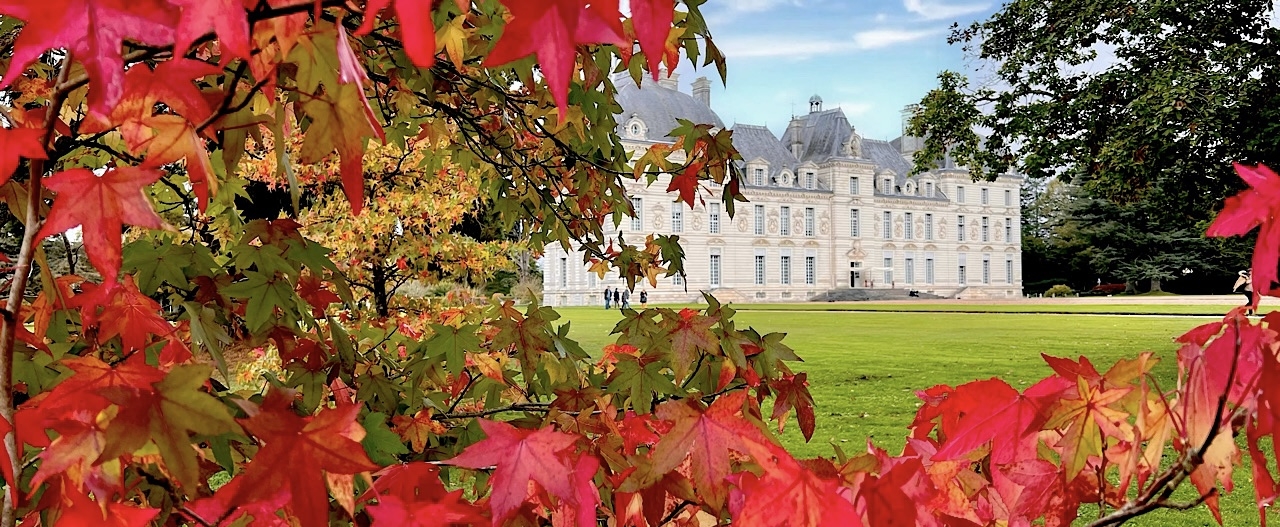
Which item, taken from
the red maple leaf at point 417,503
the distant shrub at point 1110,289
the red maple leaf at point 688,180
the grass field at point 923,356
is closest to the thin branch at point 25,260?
the red maple leaf at point 417,503

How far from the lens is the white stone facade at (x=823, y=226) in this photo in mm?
33406

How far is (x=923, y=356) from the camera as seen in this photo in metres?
9.53

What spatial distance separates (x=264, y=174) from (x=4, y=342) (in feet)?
12.8

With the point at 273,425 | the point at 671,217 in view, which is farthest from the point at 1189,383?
the point at 671,217

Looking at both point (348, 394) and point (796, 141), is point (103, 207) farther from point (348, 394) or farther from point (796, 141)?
point (796, 141)

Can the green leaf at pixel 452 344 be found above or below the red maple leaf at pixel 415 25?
below

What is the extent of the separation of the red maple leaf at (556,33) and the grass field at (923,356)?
379 centimetres

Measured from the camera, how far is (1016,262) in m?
39.5

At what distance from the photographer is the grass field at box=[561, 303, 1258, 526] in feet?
16.1

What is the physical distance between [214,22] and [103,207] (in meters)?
0.19

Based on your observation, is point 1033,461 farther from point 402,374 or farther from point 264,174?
point 264,174

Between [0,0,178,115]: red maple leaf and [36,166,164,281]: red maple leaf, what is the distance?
106 mm

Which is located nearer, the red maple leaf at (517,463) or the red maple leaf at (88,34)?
the red maple leaf at (88,34)

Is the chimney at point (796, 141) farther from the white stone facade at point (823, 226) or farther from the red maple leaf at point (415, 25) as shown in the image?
the red maple leaf at point (415, 25)
